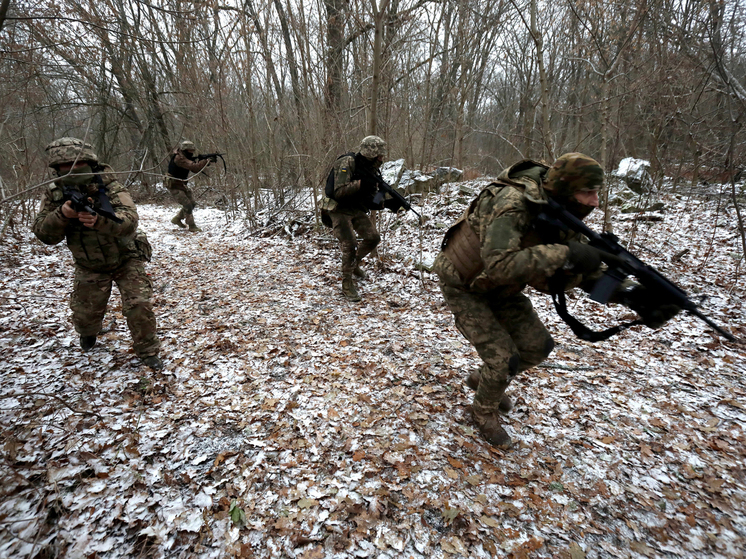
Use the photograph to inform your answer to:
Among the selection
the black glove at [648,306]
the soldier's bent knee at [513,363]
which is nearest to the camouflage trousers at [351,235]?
the soldier's bent knee at [513,363]

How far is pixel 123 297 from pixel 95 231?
0.65 m

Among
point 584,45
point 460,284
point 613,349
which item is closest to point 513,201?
point 460,284

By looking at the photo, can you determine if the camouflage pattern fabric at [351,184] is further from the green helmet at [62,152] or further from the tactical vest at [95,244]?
A: the green helmet at [62,152]

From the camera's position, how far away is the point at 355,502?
2.19 metres

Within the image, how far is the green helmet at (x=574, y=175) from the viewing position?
1.94 m

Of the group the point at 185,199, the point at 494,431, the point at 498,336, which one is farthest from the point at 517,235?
the point at 185,199

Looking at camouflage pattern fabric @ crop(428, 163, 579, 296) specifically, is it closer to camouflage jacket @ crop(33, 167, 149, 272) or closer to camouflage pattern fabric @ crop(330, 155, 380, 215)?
camouflage pattern fabric @ crop(330, 155, 380, 215)

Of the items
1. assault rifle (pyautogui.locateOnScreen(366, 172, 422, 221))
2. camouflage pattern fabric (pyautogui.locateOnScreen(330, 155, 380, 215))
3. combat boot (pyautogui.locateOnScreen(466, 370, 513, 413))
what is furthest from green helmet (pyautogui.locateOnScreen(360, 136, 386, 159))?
combat boot (pyautogui.locateOnScreen(466, 370, 513, 413))

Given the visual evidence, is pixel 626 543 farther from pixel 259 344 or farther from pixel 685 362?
pixel 259 344

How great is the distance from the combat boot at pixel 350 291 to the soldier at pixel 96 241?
8.58ft

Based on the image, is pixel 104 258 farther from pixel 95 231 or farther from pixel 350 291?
pixel 350 291

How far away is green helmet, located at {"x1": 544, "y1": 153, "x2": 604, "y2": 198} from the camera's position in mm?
1944

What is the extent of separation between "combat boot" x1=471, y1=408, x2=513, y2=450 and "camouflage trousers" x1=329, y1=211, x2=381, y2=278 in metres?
3.04

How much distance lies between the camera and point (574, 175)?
6.47 feet
